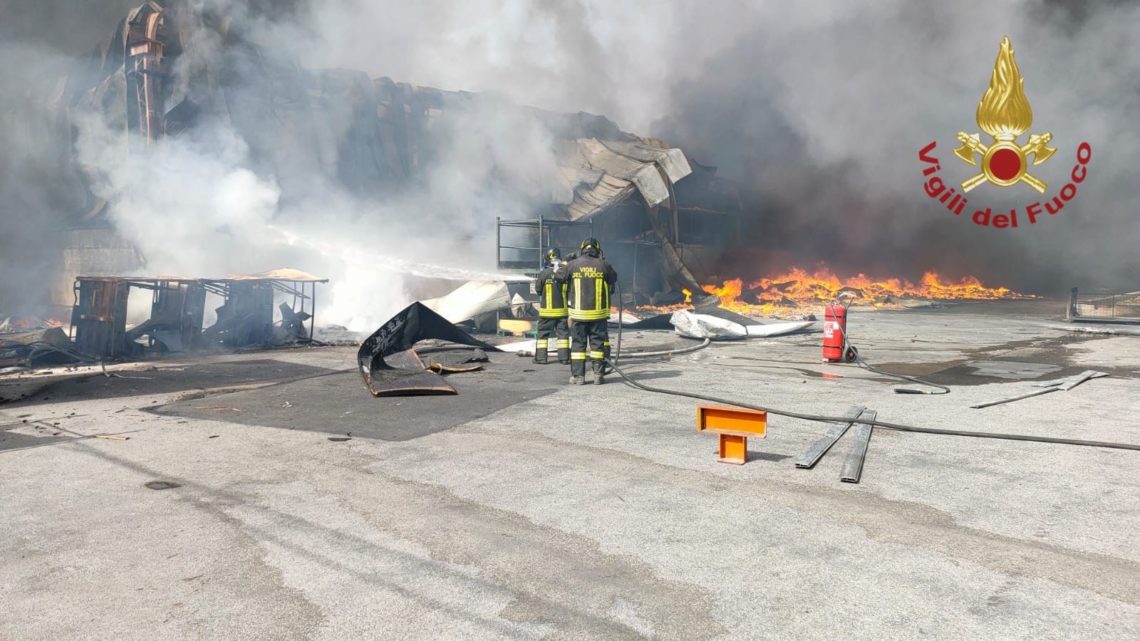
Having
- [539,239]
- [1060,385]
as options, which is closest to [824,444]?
[1060,385]

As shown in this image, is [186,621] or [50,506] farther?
[50,506]

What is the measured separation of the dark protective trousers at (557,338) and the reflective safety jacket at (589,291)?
133 cm

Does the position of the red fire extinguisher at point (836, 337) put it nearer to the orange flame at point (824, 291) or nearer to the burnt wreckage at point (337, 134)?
the burnt wreckage at point (337, 134)

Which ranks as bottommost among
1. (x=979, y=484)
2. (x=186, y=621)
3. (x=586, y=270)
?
(x=186, y=621)

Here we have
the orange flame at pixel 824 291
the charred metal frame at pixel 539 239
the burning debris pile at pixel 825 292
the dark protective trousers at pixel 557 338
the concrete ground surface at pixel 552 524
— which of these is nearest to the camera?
the concrete ground surface at pixel 552 524

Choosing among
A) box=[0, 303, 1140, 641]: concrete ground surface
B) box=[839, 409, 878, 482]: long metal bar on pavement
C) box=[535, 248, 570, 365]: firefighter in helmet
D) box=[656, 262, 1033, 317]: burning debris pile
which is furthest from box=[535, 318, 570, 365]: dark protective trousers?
box=[656, 262, 1033, 317]: burning debris pile

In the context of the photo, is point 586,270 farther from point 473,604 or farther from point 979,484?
point 473,604

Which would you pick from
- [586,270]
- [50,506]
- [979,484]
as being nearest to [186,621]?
[50,506]

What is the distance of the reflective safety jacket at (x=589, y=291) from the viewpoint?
28.5 feet

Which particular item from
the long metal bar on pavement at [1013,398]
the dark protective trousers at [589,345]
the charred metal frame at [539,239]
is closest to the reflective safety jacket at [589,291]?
the dark protective trousers at [589,345]

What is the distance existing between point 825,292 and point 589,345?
74.3ft

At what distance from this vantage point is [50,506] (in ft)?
14.1

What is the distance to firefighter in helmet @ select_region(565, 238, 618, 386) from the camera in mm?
8695

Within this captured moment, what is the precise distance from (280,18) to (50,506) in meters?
22.7
